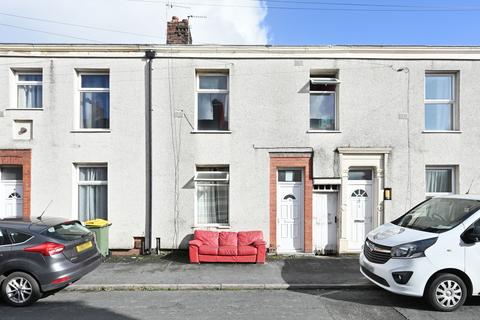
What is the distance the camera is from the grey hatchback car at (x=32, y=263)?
6.10 m

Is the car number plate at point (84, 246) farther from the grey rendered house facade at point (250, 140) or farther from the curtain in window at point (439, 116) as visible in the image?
the curtain in window at point (439, 116)

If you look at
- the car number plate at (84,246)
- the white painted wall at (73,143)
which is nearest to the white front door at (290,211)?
the white painted wall at (73,143)

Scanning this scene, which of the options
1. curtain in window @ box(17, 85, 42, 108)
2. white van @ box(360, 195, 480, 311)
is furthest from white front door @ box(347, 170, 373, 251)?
curtain in window @ box(17, 85, 42, 108)

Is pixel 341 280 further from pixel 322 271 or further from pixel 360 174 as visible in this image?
pixel 360 174

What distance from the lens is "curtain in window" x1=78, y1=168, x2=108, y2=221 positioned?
1062 cm

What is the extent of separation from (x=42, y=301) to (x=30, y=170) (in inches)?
200

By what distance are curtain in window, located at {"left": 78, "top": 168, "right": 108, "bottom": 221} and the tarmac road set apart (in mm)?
3880

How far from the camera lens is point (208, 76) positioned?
1079cm

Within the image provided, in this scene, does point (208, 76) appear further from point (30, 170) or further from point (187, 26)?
point (30, 170)

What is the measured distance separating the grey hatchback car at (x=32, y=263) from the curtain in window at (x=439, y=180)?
9.63 meters

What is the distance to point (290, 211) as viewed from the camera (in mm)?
10516

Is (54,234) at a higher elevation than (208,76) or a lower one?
lower

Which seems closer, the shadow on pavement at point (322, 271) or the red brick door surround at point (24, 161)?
the shadow on pavement at point (322, 271)

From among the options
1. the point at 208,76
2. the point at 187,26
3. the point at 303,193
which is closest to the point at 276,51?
the point at 208,76
